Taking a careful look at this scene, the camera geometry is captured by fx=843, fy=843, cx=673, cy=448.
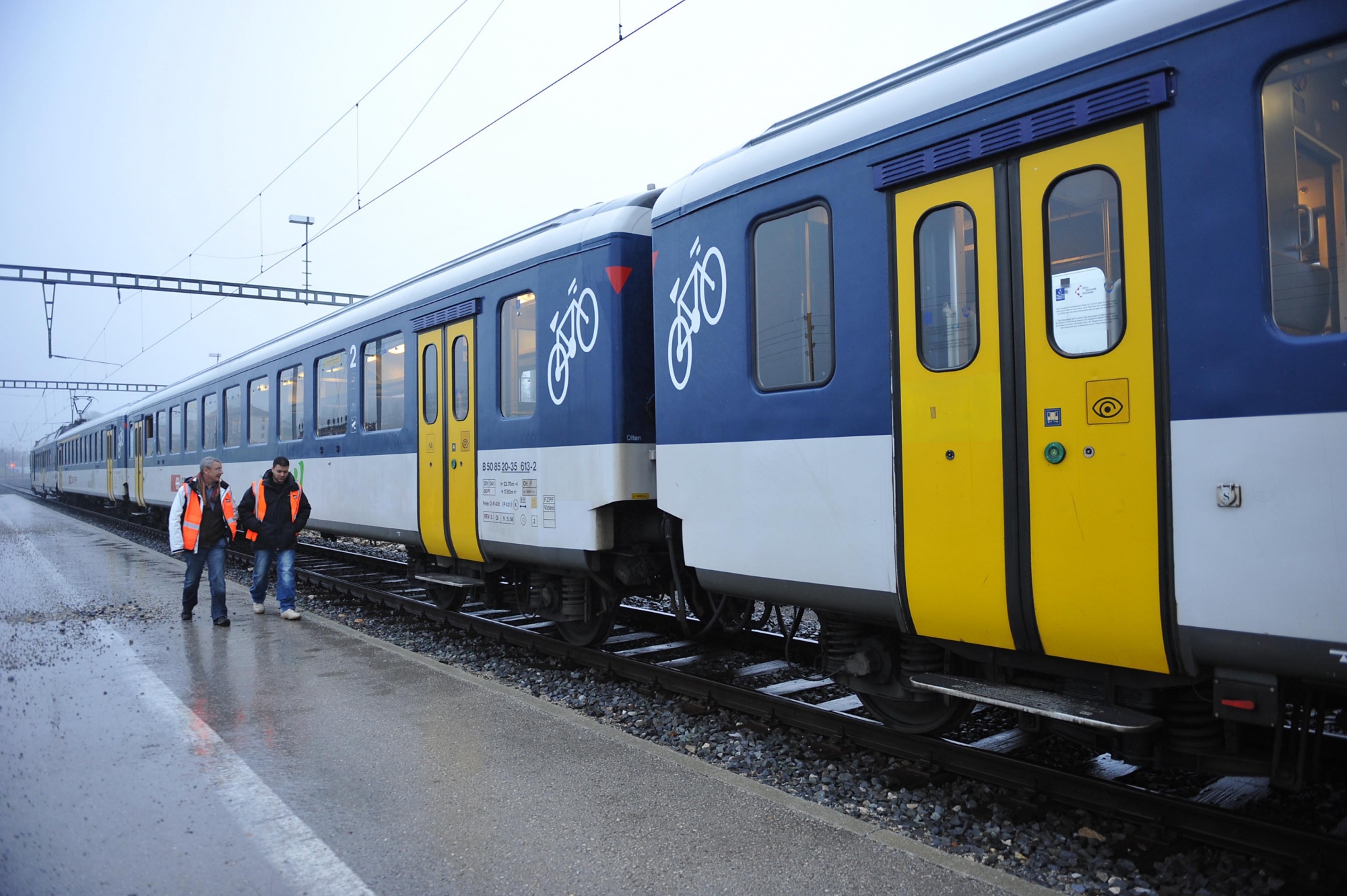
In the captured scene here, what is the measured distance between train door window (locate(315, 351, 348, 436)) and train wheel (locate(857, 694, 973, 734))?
770cm

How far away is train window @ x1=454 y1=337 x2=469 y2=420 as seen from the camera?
7984mm

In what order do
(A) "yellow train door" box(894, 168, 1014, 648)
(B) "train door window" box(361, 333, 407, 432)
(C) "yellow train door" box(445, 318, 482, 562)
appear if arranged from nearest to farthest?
1. (A) "yellow train door" box(894, 168, 1014, 648)
2. (C) "yellow train door" box(445, 318, 482, 562)
3. (B) "train door window" box(361, 333, 407, 432)

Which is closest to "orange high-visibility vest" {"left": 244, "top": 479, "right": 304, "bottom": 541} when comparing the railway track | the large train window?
the railway track

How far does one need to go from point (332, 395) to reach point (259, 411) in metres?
3.59

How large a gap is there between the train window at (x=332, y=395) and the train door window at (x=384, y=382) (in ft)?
1.94

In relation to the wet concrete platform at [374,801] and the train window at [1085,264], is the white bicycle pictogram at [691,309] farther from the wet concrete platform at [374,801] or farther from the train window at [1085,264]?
the wet concrete platform at [374,801]

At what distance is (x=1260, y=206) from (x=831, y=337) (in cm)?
197

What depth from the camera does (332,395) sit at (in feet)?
35.4

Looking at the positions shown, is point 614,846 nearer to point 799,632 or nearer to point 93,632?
point 799,632

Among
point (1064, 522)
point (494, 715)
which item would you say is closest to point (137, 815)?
point (494, 715)

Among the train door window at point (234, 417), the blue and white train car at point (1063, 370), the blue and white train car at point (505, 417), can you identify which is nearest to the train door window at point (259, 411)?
the train door window at point (234, 417)

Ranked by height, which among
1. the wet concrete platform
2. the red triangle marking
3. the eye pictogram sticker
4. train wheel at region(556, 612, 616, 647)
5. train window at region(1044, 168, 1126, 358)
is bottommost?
the wet concrete platform

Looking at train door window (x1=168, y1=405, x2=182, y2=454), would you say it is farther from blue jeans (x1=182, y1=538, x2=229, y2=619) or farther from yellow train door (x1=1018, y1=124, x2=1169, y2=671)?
yellow train door (x1=1018, y1=124, x2=1169, y2=671)

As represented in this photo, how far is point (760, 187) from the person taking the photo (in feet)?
16.3
